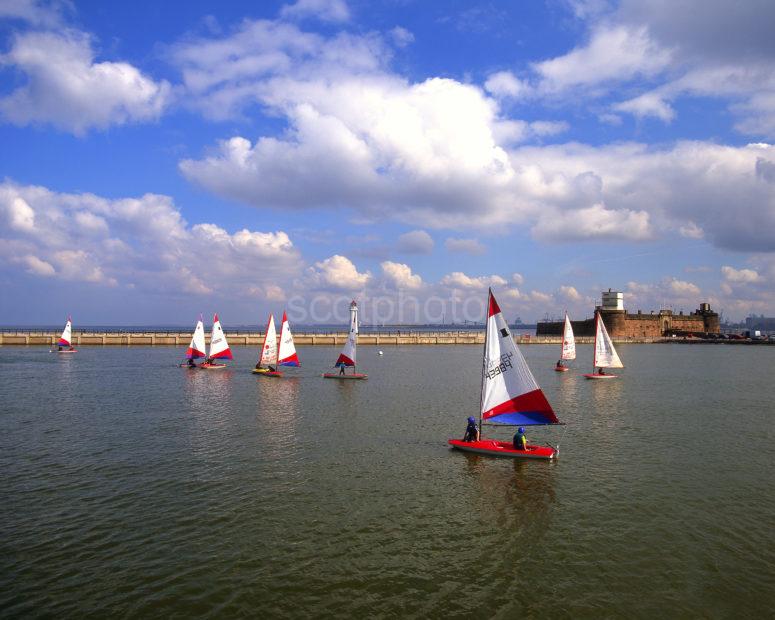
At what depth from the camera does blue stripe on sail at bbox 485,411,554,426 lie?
25.3 metres

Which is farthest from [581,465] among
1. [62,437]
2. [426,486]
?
[62,437]

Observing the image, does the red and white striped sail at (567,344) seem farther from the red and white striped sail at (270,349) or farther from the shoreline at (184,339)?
the shoreline at (184,339)

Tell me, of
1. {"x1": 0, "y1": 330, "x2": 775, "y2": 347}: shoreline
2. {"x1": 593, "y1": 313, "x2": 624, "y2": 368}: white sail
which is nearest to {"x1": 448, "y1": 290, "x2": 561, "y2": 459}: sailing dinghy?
{"x1": 593, "y1": 313, "x2": 624, "y2": 368}: white sail

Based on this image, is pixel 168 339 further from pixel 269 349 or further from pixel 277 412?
pixel 277 412

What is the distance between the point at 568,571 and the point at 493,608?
9.82 ft

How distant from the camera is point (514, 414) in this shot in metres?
25.8

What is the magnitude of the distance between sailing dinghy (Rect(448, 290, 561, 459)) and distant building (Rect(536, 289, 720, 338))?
143072 millimetres

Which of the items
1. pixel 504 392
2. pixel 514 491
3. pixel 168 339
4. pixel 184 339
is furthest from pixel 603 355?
pixel 168 339

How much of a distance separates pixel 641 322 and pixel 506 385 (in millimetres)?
156601

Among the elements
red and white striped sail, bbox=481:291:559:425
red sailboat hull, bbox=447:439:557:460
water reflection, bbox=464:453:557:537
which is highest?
red and white striped sail, bbox=481:291:559:425

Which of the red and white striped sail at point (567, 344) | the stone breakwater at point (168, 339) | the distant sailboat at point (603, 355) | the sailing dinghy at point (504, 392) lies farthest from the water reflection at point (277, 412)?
the stone breakwater at point (168, 339)

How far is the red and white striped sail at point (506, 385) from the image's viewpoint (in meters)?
25.3

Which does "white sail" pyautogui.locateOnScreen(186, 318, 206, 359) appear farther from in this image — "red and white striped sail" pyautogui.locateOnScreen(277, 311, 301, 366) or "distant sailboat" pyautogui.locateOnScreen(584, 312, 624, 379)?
"distant sailboat" pyautogui.locateOnScreen(584, 312, 624, 379)

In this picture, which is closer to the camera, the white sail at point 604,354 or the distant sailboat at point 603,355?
the distant sailboat at point 603,355
